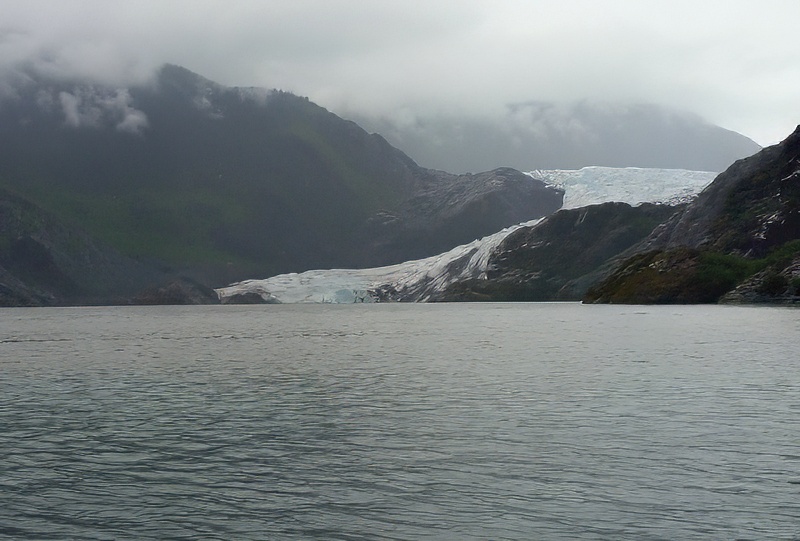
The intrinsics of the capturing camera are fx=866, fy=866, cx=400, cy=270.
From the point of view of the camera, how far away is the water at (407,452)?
736 inches

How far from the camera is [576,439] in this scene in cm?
2764

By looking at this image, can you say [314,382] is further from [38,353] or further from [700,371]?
[38,353]

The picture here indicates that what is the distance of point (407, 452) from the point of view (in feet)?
85.4

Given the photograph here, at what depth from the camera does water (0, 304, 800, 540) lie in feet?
61.3

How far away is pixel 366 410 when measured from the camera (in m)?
34.9

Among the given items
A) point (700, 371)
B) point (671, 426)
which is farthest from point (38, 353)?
point (671, 426)

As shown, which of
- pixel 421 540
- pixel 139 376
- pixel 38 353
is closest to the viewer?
pixel 421 540

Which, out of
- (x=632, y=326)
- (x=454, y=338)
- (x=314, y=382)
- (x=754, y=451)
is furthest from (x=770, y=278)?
(x=754, y=451)

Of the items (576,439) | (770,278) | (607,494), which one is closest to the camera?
(607,494)

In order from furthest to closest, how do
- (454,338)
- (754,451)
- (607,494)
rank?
1. (454,338)
2. (754,451)
3. (607,494)

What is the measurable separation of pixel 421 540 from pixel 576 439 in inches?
457

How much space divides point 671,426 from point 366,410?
467 inches

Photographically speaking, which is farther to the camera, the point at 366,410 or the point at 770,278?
the point at 770,278

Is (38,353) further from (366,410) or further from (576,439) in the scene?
(576,439)
